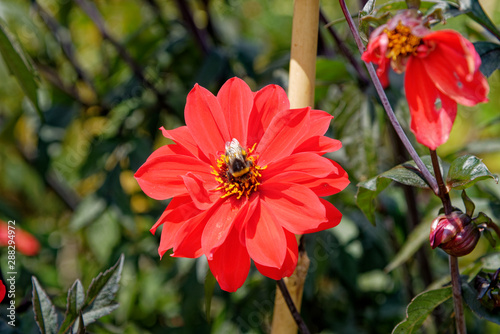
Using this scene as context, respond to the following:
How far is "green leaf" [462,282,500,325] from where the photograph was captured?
412mm

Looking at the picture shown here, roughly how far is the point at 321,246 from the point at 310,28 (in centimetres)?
45

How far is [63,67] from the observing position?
107 centimetres

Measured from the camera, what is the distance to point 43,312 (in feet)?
1.41

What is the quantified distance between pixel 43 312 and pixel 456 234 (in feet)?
1.15

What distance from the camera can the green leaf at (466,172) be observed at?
356mm

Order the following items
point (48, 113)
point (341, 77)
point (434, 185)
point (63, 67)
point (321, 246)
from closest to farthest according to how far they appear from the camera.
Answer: point (434, 185) < point (341, 77) < point (321, 246) < point (48, 113) < point (63, 67)

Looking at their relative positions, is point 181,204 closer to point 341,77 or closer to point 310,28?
point 310,28

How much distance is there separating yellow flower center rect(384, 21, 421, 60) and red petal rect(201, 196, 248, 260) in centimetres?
15

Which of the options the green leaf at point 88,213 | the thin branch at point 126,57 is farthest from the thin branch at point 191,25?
the green leaf at point 88,213

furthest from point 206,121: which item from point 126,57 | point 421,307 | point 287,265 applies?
point 126,57

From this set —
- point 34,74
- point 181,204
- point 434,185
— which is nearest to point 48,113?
point 34,74

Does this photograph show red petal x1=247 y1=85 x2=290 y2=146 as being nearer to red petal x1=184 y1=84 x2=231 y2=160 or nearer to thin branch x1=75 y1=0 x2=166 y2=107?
red petal x1=184 y1=84 x2=231 y2=160

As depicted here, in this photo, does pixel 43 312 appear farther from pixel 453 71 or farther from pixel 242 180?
pixel 453 71

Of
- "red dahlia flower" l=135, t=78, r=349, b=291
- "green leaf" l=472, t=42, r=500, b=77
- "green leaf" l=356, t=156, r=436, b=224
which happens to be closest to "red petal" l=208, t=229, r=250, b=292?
"red dahlia flower" l=135, t=78, r=349, b=291
